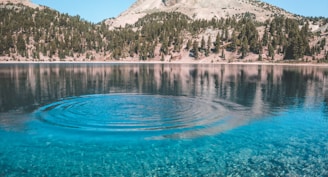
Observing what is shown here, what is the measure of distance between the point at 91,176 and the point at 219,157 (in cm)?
916

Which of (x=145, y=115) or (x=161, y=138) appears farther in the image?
(x=145, y=115)

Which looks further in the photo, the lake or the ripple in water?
the ripple in water

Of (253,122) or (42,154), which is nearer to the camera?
(42,154)

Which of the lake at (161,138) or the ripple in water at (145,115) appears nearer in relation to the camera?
the lake at (161,138)

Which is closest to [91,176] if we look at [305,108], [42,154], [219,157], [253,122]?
[42,154]

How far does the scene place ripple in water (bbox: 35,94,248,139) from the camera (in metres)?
27.2

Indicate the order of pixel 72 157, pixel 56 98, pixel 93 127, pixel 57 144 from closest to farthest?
1. pixel 72 157
2. pixel 57 144
3. pixel 93 127
4. pixel 56 98

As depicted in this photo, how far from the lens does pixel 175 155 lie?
21.8 meters

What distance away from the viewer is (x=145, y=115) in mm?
32719

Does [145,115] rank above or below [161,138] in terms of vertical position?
above

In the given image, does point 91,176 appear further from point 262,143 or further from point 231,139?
point 262,143

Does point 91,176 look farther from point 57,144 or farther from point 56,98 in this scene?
point 56,98

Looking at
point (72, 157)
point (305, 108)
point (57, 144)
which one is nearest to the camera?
point (72, 157)

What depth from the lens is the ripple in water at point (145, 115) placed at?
27.2m
